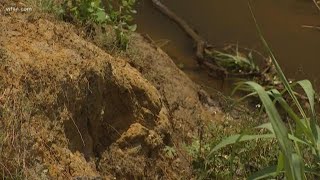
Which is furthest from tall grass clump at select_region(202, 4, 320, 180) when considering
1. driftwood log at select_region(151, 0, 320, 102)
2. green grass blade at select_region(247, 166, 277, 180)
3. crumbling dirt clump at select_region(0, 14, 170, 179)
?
driftwood log at select_region(151, 0, 320, 102)

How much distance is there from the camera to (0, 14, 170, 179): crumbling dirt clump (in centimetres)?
255

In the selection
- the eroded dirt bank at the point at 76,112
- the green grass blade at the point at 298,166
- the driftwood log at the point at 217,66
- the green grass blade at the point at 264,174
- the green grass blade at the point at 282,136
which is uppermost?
the green grass blade at the point at 282,136

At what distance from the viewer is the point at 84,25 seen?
3697 millimetres

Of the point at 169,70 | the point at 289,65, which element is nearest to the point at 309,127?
the point at 169,70

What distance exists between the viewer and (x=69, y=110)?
291cm

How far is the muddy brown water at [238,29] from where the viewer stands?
6008mm

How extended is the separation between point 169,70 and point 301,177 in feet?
8.98

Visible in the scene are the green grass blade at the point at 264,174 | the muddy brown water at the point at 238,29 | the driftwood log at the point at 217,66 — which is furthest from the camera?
the muddy brown water at the point at 238,29

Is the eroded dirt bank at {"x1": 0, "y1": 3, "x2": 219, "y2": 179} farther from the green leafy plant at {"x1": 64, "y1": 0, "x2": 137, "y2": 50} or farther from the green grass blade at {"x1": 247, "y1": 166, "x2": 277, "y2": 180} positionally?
the green grass blade at {"x1": 247, "y1": 166, "x2": 277, "y2": 180}

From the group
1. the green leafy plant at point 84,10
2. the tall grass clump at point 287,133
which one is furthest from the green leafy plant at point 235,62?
the tall grass clump at point 287,133

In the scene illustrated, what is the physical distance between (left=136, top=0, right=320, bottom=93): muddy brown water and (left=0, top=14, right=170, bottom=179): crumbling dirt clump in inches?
88.0

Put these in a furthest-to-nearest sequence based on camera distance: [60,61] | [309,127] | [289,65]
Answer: [289,65], [60,61], [309,127]

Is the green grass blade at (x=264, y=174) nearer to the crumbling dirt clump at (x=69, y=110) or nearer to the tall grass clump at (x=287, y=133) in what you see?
the tall grass clump at (x=287, y=133)

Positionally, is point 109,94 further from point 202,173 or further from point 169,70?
point 169,70
